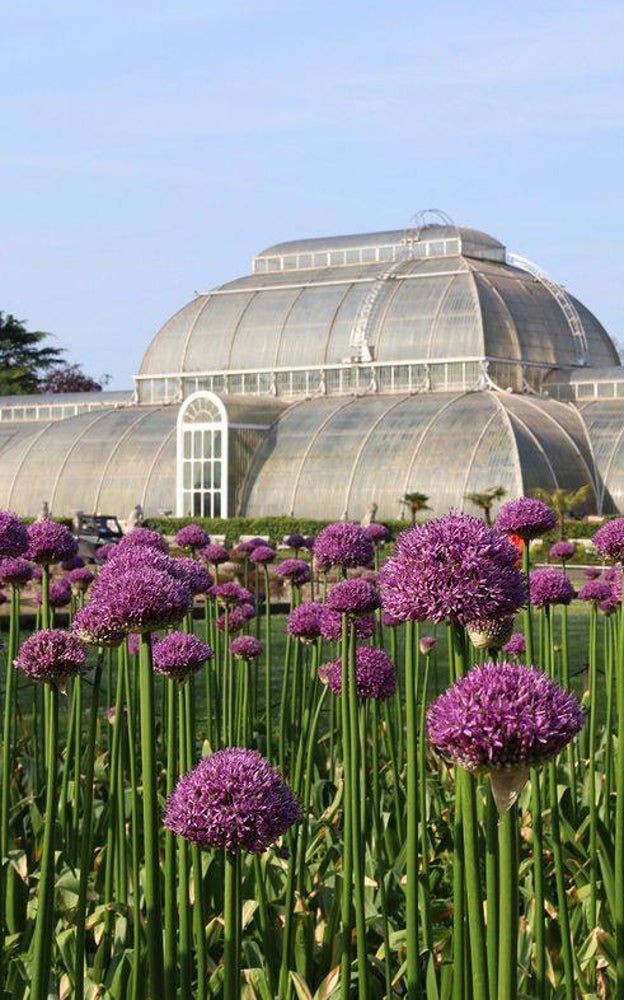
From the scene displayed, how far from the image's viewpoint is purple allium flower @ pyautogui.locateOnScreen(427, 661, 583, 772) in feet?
10.8

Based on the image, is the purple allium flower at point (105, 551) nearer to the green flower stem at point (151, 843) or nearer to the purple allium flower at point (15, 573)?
the purple allium flower at point (15, 573)

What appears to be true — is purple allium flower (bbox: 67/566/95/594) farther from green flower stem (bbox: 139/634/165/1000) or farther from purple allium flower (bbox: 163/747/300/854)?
purple allium flower (bbox: 163/747/300/854)

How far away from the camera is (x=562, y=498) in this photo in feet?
172

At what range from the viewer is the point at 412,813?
5031 millimetres

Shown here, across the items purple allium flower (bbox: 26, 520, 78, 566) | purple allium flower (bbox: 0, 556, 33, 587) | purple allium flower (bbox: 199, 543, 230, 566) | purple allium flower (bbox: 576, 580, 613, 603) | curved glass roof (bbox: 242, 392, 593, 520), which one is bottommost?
purple allium flower (bbox: 576, 580, 613, 603)

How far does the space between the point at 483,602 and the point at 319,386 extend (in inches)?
2526

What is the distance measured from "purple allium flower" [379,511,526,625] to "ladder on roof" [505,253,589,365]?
6544 centimetres

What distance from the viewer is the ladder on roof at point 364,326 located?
66375 mm

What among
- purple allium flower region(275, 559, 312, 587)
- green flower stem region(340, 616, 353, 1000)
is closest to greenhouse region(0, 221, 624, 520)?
purple allium flower region(275, 559, 312, 587)

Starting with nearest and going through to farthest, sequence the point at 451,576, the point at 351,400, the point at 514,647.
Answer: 1. the point at 451,576
2. the point at 514,647
3. the point at 351,400

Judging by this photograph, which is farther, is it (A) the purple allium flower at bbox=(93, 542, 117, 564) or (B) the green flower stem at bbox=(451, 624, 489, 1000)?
(A) the purple allium flower at bbox=(93, 542, 117, 564)

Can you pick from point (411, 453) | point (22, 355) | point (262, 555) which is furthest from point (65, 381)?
point (262, 555)

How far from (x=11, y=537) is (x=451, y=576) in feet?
11.0

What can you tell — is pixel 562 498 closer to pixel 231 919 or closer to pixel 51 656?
pixel 51 656
